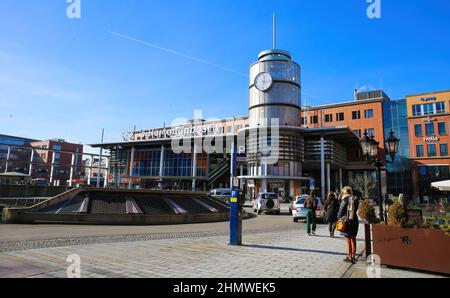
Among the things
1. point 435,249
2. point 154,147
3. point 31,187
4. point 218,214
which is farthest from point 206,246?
point 154,147

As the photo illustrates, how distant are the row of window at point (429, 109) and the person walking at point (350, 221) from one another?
59.0 m

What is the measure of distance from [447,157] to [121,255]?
61.7m

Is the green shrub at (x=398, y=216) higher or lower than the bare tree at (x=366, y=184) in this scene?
lower

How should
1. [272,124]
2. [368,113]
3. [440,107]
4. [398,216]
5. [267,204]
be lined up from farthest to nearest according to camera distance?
[368,113]
[440,107]
[272,124]
[267,204]
[398,216]

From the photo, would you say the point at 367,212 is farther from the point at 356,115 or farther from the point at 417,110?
the point at 417,110

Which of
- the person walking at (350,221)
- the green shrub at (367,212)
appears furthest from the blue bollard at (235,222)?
the green shrub at (367,212)

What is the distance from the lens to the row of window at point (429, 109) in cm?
5578

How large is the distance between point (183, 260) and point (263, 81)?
47.2 metres

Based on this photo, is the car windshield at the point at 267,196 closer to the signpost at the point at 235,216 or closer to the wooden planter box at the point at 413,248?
the signpost at the point at 235,216

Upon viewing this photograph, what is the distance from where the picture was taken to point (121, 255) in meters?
8.08

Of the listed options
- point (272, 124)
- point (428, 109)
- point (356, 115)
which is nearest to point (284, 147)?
point (272, 124)

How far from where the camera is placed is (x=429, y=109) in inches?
2242
